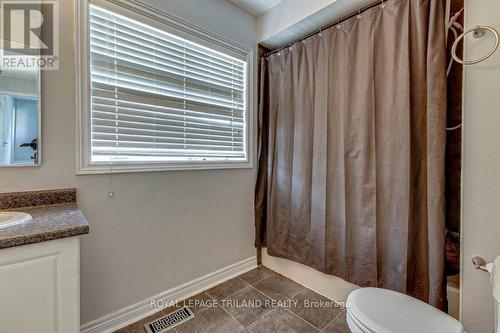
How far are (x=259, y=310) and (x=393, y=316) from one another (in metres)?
0.98

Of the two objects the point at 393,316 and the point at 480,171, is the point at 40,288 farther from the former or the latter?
the point at 480,171

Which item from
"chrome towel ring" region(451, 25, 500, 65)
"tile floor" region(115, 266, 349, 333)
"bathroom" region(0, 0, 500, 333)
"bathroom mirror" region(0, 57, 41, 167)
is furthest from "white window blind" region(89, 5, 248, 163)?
"chrome towel ring" region(451, 25, 500, 65)

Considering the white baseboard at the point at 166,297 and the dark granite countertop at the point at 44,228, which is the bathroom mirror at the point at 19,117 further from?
the white baseboard at the point at 166,297

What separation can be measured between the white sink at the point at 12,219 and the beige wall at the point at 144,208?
0.63 ft

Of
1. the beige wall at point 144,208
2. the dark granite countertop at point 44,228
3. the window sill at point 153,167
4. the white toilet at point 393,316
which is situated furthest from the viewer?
the window sill at point 153,167

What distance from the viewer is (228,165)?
82.6 inches

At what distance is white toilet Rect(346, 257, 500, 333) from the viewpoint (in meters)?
0.97

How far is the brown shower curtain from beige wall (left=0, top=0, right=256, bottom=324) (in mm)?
529

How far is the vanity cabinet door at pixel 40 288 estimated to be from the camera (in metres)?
0.83

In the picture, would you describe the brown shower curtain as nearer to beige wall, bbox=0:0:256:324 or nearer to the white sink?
beige wall, bbox=0:0:256:324

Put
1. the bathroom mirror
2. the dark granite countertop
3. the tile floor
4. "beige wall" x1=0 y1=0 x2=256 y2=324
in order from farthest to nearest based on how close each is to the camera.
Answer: the tile floor → "beige wall" x1=0 y1=0 x2=256 y2=324 → the bathroom mirror → the dark granite countertop

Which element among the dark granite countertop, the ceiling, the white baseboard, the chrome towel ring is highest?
the ceiling

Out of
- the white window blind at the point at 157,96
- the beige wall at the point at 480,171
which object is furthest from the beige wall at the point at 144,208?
the beige wall at the point at 480,171

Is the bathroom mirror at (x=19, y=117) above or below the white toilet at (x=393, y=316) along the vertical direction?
above
